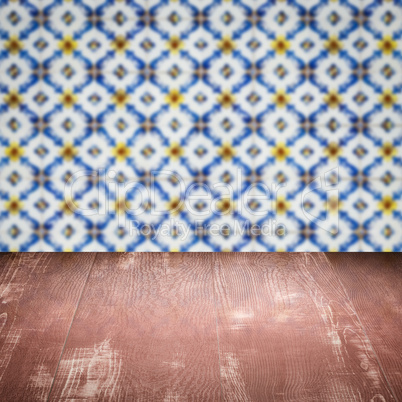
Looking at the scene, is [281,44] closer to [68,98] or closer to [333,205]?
[333,205]

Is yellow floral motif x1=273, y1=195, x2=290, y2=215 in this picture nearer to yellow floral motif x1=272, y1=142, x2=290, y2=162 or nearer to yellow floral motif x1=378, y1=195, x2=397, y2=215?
yellow floral motif x1=272, y1=142, x2=290, y2=162

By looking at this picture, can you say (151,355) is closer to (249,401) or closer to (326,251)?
(249,401)

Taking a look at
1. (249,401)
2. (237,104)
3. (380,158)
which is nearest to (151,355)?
(249,401)

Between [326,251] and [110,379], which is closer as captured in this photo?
[110,379]

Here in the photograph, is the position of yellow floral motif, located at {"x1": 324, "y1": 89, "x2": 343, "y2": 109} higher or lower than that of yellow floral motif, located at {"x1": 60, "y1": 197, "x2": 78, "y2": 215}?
higher

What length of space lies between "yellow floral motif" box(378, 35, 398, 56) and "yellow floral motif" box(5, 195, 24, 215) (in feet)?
3.03

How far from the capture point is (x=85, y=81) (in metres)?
1.25

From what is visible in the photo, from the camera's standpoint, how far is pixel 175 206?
1.30 metres

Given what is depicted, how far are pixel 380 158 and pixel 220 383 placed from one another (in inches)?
28.9

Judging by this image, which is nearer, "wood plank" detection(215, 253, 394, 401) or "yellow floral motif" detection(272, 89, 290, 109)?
"wood plank" detection(215, 253, 394, 401)

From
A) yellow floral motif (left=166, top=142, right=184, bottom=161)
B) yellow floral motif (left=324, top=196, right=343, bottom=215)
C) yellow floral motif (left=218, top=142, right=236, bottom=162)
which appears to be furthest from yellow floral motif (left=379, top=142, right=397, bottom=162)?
yellow floral motif (left=166, top=142, right=184, bottom=161)

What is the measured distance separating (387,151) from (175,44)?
560mm

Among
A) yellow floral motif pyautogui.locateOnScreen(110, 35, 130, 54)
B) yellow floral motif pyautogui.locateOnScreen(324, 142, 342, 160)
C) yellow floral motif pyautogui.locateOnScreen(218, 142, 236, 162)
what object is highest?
yellow floral motif pyautogui.locateOnScreen(110, 35, 130, 54)

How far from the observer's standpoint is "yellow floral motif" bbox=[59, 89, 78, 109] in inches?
49.3
